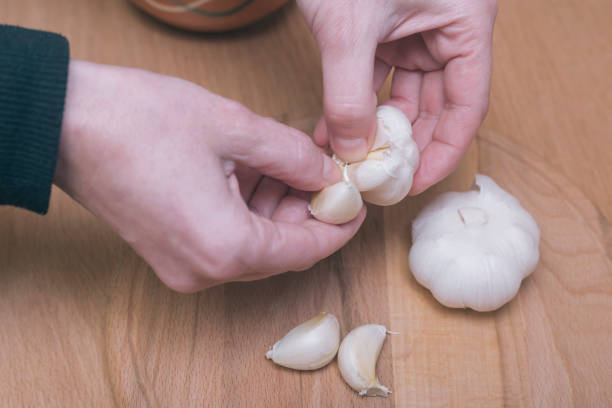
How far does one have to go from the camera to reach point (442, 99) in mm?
1040

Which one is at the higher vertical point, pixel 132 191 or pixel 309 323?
pixel 132 191

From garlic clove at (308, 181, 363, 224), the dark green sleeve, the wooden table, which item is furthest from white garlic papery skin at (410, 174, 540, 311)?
the dark green sleeve

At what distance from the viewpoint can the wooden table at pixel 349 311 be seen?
88 centimetres

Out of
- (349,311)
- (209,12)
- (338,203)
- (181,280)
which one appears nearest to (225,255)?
(181,280)

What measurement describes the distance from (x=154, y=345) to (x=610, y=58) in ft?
3.93

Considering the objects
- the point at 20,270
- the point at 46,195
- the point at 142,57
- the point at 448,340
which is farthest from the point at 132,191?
the point at 142,57

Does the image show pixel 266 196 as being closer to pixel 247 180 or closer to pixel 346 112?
pixel 247 180

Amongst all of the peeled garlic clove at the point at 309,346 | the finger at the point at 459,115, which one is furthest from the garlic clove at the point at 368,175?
the peeled garlic clove at the point at 309,346

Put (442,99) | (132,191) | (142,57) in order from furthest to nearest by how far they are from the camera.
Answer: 1. (142,57)
2. (442,99)
3. (132,191)

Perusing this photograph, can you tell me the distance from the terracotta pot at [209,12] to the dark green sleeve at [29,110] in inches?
22.3

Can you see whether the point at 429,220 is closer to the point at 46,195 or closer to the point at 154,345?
the point at 154,345

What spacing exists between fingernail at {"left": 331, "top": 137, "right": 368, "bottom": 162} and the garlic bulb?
14 mm

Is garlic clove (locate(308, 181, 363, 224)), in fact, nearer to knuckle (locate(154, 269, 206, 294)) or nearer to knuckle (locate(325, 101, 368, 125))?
knuckle (locate(325, 101, 368, 125))

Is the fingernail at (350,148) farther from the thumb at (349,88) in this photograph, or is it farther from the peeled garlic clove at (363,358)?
the peeled garlic clove at (363,358)
